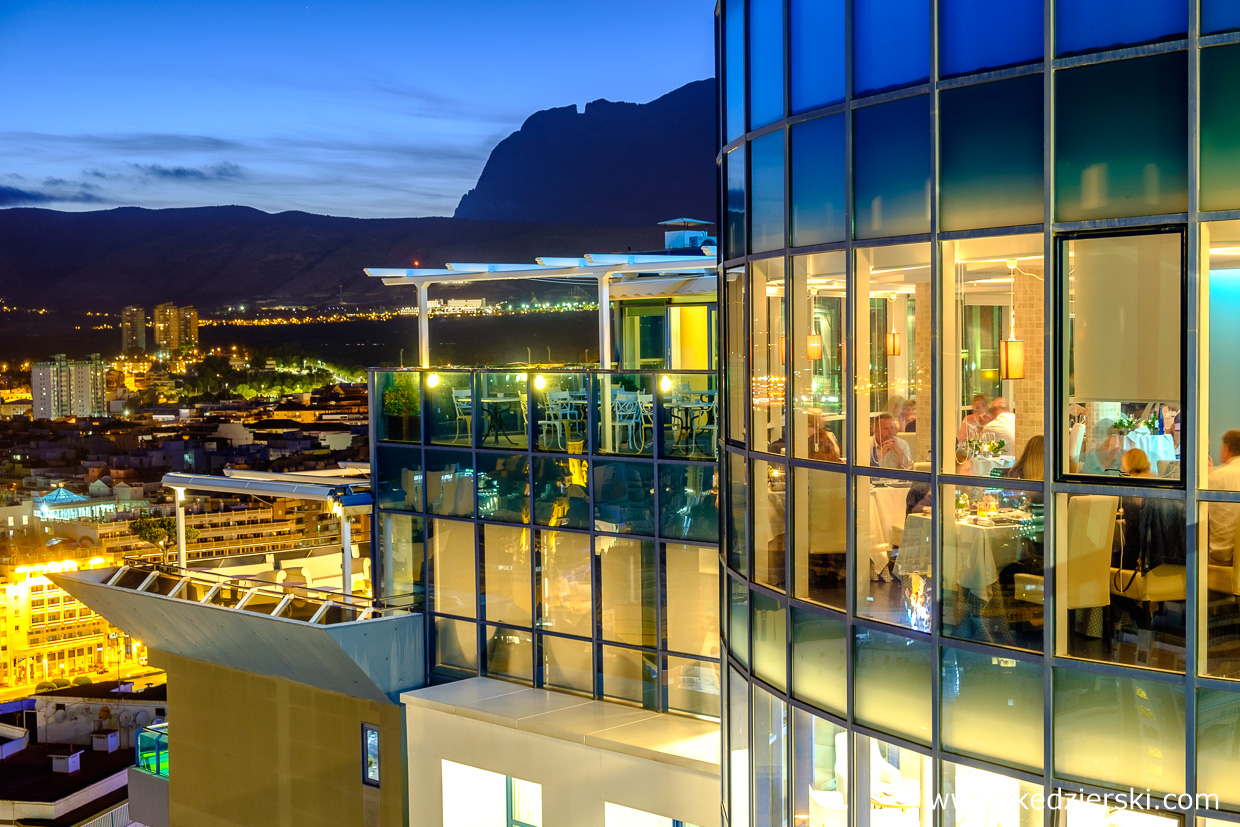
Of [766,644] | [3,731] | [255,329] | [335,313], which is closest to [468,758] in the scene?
[766,644]

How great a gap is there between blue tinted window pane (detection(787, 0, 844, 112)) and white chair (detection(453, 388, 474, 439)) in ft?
28.5

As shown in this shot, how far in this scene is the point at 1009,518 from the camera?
20.8 ft

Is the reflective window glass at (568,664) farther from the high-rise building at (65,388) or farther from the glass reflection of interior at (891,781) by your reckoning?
the high-rise building at (65,388)

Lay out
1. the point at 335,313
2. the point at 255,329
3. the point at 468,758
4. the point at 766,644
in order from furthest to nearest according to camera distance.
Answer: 1. the point at 255,329
2. the point at 335,313
3. the point at 468,758
4. the point at 766,644

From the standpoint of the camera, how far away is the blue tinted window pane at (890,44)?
6.53 m

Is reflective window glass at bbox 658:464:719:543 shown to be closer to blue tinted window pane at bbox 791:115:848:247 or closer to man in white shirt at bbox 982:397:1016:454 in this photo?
blue tinted window pane at bbox 791:115:848:247

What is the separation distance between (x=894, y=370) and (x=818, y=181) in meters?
1.28

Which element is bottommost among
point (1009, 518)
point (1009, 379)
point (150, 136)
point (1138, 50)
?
point (1009, 518)

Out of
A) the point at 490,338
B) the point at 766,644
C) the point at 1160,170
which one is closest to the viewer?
the point at 1160,170

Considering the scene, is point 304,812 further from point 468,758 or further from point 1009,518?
point 1009,518

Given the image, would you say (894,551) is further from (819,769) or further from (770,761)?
(770,761)

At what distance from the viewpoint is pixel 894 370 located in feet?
24.7

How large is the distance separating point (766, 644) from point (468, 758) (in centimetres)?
744

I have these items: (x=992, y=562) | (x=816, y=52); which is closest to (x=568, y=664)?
(x=992, y=562)
